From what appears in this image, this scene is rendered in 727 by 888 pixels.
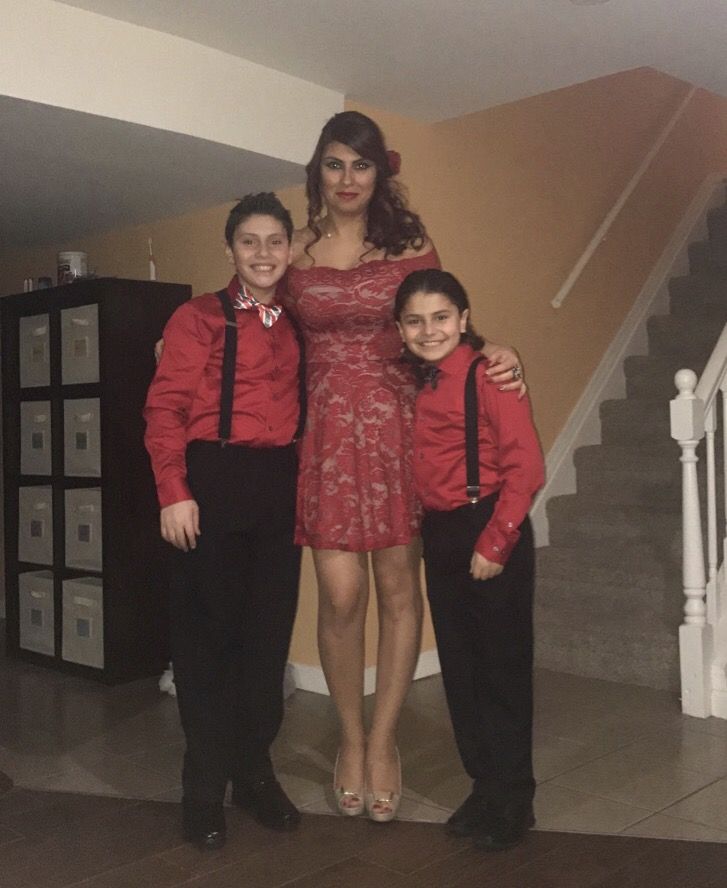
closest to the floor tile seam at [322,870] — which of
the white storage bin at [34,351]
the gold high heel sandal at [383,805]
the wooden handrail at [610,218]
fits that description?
the gold high heel sandal at [383,805]

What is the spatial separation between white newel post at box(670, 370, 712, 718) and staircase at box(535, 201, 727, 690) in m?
0.24

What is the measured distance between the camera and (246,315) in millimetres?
2072

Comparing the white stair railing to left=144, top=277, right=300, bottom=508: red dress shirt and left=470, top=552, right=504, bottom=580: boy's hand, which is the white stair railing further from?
left=144, top=277, right=300, bottom=508: red dress shirt

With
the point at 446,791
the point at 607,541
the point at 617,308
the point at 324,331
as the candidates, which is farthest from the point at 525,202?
the point at 446,791

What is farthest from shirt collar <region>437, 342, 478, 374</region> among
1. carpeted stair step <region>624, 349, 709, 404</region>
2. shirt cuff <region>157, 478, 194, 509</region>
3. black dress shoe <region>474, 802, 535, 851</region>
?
carpeted stair step <region>624, 349, 709, 404</region>

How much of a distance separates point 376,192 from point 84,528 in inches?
79.6

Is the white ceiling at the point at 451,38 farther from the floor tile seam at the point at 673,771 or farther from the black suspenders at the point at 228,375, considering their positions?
the floor tile seam at the point at 673,771

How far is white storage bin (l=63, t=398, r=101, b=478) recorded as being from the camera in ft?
11.7

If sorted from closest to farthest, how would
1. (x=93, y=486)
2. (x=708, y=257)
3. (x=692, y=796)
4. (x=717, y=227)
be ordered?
1. (x=692, y=796)
2. (x=93, y=486)
3. (x=708, y=257)
4. (x=717, y=227)

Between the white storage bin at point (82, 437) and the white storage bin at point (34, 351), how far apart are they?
22 cm

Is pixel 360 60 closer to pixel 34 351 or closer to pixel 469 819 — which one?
pixel 34 351

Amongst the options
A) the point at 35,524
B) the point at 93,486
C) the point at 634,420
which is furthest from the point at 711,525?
the point at 35,524

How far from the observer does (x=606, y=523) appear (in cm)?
384

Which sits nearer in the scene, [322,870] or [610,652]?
[322,870]
